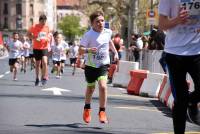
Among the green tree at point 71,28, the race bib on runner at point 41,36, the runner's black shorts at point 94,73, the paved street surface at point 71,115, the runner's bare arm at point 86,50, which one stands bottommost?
the green tree at point 71,28

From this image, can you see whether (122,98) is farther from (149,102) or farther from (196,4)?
(196,4)

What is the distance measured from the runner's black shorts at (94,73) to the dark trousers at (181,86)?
3005 mm

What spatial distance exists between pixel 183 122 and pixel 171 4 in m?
1.22

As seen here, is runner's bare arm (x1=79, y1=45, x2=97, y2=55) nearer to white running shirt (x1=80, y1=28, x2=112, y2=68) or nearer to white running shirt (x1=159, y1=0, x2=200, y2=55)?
white running shirt (x1=80, y1=28, x2=112, y2=68)

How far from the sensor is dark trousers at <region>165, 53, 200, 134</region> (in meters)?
7.09

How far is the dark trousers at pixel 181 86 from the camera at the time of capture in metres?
7.09

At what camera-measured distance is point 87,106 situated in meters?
10.1

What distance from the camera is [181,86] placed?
7.13 m

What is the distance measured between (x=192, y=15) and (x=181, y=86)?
738 millimetres

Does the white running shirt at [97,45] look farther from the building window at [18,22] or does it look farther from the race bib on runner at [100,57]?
the building window at [18,22]

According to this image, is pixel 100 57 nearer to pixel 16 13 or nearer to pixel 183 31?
pixel 183 31

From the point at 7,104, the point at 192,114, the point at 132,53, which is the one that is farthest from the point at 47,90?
the point at 132,53

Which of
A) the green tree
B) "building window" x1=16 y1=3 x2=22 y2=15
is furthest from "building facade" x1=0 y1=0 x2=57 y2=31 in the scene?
the green tree

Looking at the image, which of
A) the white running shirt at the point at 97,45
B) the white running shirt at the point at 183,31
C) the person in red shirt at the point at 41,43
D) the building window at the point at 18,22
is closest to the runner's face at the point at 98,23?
the white running shirt at the point at 97,45
